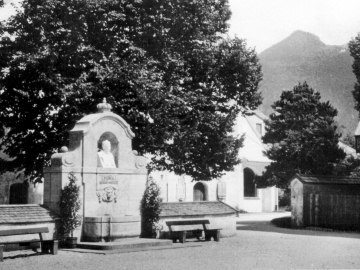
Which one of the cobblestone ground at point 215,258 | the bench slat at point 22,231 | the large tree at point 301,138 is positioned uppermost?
the large tree at point 301,138

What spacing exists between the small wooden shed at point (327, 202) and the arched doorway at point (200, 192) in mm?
15079

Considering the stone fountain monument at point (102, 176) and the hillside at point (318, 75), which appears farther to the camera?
the hillside at point (318, 75)

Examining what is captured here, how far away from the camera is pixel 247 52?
29.0 m

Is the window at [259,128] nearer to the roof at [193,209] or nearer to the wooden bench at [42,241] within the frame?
the roof at [193,209]

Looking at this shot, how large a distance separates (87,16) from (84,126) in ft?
22.7

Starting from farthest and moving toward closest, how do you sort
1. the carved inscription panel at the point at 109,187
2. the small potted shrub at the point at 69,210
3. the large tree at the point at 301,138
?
the large tree at the point at 301,138 < the carved inscription panel at the point at 109,187 < the small potted shrub at the point at 69,210

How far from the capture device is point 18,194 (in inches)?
1412

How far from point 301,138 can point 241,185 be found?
376 inches

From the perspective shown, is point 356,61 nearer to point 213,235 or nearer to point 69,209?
point 213,235

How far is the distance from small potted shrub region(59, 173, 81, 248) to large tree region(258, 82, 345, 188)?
23.6 m

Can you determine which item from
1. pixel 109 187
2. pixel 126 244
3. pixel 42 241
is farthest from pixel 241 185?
pixel 42 241

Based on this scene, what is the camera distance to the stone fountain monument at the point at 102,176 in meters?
18.3

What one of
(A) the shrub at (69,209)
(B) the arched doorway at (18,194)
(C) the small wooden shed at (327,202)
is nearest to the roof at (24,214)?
(A) the shrub at (69,209)

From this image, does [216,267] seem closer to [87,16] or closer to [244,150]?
[87,16]
